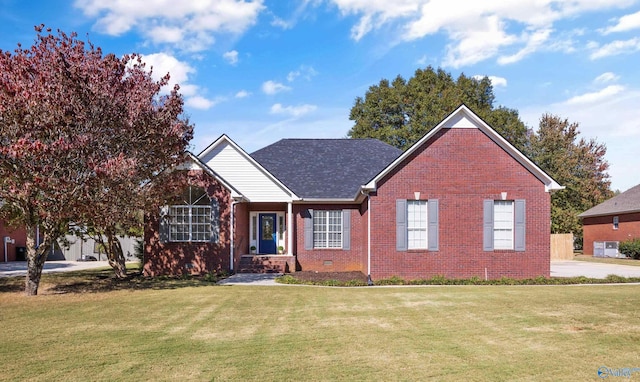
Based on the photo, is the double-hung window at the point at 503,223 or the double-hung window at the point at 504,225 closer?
the double-hung window at the point at 504,225

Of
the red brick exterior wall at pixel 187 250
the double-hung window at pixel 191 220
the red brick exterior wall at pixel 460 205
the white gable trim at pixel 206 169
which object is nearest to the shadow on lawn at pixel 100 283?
the red brick exterior wall at pixel 187 250

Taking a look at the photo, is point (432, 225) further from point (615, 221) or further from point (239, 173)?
point (615, 221)

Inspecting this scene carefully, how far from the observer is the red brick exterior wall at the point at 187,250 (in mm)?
20047

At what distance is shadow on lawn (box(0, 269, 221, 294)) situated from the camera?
629 inches

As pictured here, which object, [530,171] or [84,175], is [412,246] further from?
[84,175]

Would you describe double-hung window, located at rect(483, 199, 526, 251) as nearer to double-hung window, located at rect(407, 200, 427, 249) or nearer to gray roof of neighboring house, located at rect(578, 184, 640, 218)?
double-hung window, located at rect(407, 200, 427, 249)

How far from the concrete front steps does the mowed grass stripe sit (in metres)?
6.95

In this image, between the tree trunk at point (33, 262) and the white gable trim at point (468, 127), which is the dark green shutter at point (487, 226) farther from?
the tree trunk at point (33, 262)

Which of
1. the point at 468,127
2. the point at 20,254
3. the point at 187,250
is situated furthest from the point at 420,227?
the point at 20,254

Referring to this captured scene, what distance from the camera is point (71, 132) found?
44.3ft

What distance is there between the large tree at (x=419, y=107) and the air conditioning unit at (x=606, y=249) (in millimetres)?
11900

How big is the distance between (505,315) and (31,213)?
1454cm

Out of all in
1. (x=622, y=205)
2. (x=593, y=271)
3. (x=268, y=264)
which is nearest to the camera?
(x=268, y=264)

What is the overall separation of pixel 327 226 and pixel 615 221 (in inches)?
1108
